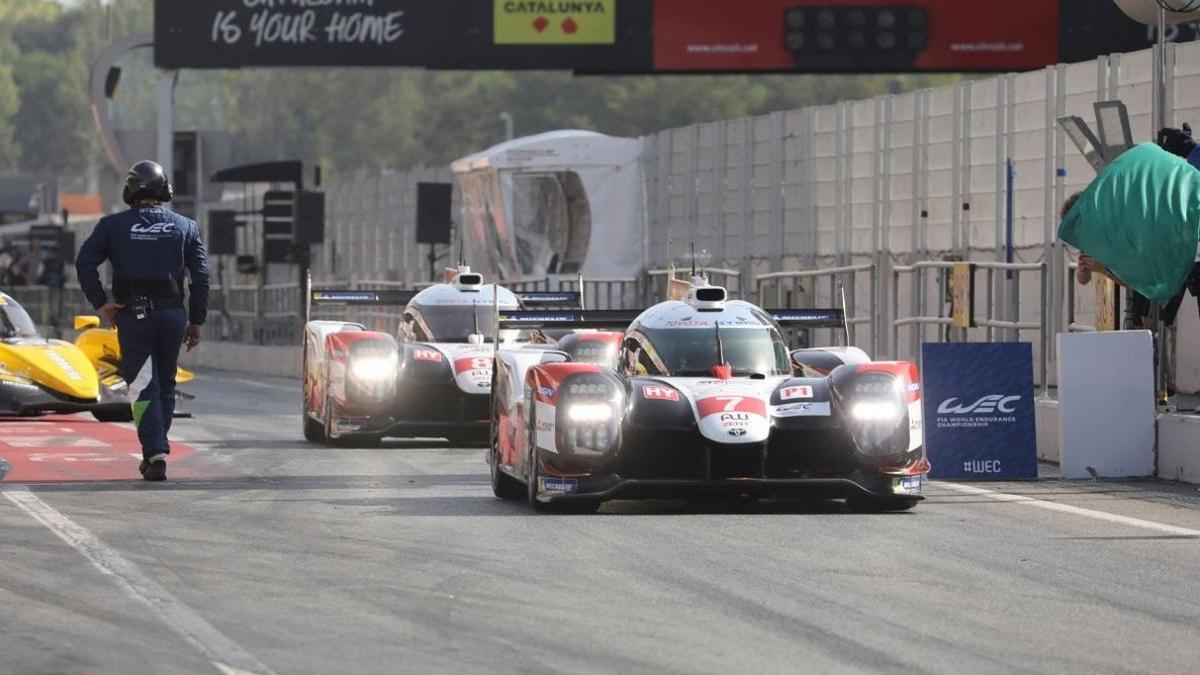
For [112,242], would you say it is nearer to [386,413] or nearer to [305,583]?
[386,413]

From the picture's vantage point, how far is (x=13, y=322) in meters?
22.9

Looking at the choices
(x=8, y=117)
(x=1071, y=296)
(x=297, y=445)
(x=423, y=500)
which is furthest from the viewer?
(x=8, y=117)

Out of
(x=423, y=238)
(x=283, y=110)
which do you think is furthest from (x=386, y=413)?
(x=283, y=110)

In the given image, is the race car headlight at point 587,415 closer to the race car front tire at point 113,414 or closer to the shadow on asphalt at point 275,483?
the shadow on asphalt at point 275,483

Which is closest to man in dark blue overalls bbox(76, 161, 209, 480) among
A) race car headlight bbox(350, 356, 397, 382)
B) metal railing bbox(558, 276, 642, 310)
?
race car headlight bbox(350, 356, 397, 382)

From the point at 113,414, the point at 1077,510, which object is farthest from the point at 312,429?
the point at 1077,510

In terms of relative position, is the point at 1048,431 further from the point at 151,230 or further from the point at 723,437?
the point at 151,230

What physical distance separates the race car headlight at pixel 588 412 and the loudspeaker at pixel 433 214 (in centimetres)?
2477

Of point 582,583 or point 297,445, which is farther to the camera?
point 297,445

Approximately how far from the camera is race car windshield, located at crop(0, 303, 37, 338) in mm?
22859

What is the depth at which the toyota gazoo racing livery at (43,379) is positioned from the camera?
22.3 m

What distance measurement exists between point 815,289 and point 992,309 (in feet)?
17.8

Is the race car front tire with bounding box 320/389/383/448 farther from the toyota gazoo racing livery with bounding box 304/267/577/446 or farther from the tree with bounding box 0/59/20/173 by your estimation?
the tree with bounding box 0/59/20/173

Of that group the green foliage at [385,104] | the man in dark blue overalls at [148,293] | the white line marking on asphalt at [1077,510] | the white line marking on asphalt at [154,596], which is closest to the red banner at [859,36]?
the white line marking on asphalt at [1077,510]
